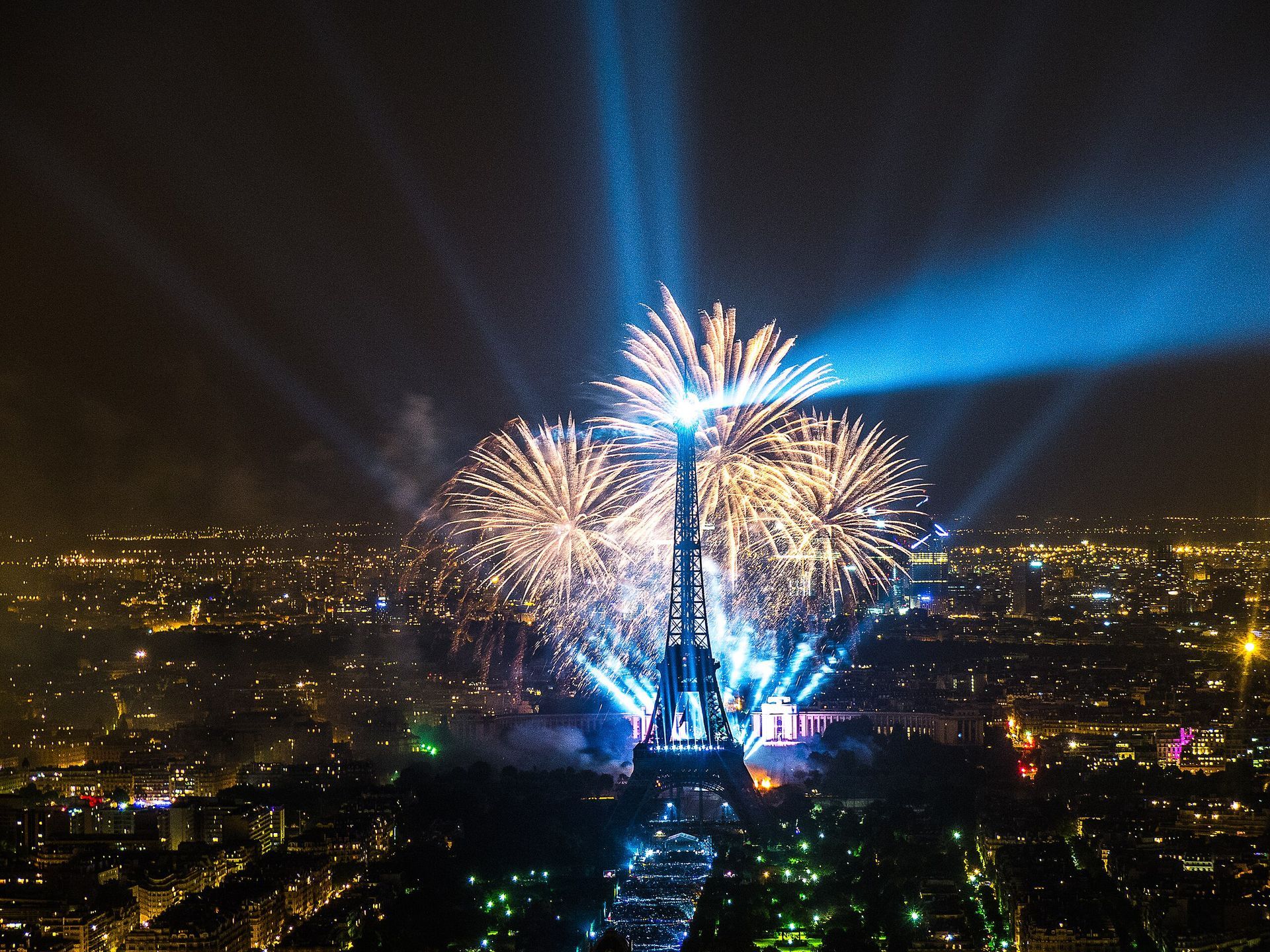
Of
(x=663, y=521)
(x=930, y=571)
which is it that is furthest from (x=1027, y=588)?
(x=663, y=521)

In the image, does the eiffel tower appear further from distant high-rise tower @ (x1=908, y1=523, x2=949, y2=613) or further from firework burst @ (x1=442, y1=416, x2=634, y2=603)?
distant high-rise tower @ (x1=908, y1=523, x2=949, y2=613)

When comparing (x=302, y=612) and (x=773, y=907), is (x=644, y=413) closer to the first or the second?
(x=773, y=907)

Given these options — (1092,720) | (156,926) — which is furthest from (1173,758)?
(156,926)

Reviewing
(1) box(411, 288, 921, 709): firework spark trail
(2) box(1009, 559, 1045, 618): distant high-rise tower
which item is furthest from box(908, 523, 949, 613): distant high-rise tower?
(1) box(411, 288, 921, 709): firework spark trail

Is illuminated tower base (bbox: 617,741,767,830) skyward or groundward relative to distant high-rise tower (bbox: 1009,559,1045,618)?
groundward

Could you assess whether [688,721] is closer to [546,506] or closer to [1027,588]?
[546,506]

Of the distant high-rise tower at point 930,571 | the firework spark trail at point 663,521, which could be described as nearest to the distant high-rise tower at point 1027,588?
the distant high-rise tower at point 930,571

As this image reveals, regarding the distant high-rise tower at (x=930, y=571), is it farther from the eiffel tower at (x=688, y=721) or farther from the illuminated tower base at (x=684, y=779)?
the illuminated tower base at (x=684, y=779)
